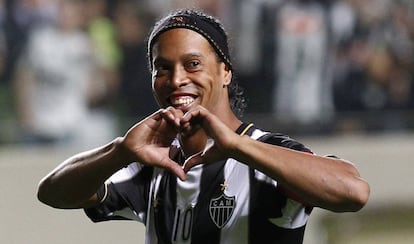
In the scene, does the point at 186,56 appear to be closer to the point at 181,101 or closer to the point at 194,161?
the point at 181,101

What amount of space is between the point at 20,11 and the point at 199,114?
402 cm

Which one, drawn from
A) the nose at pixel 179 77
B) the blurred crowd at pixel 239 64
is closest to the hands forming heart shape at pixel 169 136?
the nose at pixel 179 77

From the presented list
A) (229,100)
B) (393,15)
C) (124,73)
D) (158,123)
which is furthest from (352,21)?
(158,123)

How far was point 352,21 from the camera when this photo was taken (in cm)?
709

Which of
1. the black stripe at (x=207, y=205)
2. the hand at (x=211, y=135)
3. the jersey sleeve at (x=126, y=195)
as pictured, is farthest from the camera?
the jersey sleeve at (x=126, y=195)

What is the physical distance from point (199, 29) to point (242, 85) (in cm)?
348

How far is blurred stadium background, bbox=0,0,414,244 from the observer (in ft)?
21.7

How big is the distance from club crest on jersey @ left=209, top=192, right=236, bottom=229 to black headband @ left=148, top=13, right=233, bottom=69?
0.37 metres

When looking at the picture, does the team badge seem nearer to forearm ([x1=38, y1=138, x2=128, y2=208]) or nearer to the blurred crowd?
forearm ([x1=38, y1=138, x2=128, y2=208])

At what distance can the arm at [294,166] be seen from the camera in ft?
9.01

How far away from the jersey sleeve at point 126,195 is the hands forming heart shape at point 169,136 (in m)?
0.40

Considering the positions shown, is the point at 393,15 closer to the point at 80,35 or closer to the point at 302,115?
the point at 302,115

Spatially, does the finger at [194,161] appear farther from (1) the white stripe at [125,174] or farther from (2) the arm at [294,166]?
(1) the white stripe at [125,174]

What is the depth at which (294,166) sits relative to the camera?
2785mm
